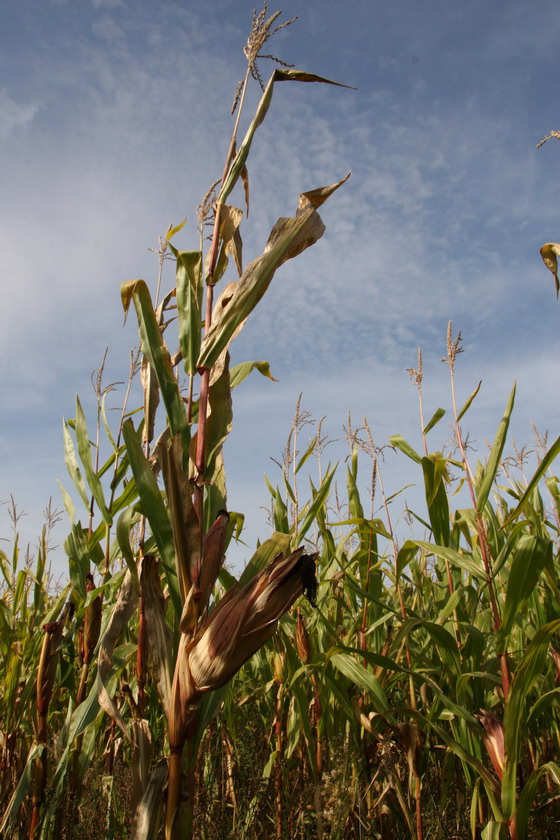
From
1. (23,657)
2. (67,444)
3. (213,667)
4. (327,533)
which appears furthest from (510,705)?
(23,657)

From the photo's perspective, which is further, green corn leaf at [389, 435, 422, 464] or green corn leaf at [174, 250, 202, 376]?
green corn leaf at [389, 435, 422, 464]

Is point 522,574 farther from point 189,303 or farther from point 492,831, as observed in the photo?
point 189,303

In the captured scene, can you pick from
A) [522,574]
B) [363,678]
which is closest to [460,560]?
[522,574]

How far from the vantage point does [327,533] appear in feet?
7.83

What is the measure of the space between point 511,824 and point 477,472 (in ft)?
4.54

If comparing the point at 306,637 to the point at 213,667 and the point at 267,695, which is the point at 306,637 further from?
the point at 213,667

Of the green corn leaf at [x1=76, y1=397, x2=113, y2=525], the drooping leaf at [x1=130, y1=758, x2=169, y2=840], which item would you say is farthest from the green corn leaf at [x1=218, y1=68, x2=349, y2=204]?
the drooping leaf at [x1=130, y1=758, x2=169, y2=840]

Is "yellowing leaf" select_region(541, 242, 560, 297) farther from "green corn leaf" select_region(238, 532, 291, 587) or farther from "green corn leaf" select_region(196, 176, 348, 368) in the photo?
"green corn leaf" select_region(238, 532, 291, 587)

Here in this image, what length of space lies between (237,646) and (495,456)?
1.08 m

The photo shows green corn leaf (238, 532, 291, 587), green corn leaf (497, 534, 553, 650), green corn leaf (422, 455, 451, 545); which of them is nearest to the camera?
green corn leaf (238, 532, 291, 587)

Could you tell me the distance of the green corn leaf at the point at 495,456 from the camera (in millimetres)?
1689

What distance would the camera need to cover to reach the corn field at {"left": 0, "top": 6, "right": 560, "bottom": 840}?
1.13 m

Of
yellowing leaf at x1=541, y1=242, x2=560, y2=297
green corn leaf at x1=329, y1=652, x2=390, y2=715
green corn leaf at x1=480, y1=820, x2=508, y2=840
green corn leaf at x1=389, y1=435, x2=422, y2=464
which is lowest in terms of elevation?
green corn leaf at x1=480, y1=820, x2=508, y2=840

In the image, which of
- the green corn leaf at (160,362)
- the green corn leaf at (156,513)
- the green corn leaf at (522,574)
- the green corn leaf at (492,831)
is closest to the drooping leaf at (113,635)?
the green corn leaf at (156,513)
